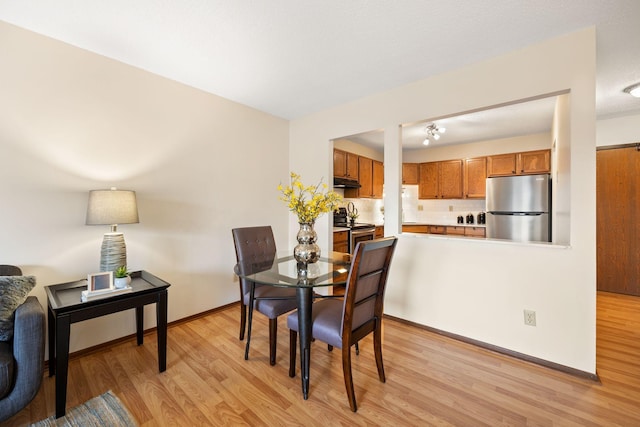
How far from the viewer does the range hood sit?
14.0ft

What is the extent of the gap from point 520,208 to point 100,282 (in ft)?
15.1

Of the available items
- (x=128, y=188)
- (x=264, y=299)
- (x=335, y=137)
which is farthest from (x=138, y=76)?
(x=264, y=299)

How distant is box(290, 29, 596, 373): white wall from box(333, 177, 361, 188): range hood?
1.24 metres

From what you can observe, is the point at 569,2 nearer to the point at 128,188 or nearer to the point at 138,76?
the point at 138,76

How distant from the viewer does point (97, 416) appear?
1.55 m

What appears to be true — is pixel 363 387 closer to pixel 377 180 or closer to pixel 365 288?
pixel 365 288

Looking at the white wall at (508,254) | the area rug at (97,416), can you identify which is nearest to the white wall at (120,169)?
the area rug at (97,416)

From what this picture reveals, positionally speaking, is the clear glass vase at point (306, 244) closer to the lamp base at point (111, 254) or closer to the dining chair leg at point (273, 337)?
the dining chair leg at point (273, 337)

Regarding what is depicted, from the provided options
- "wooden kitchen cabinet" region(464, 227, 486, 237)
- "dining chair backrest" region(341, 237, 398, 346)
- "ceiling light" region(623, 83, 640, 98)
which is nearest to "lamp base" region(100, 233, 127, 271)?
"dining chair backrest" region(341, 237, 398, 346)

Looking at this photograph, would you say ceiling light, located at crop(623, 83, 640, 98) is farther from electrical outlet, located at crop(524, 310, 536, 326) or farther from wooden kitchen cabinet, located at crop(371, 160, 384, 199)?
wooden kitchen cabinet, located at crop(371, 160, 384, 199)

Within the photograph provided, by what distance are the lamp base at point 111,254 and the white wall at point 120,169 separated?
0.32 metres

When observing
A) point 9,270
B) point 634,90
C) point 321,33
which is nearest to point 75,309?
point 9,270

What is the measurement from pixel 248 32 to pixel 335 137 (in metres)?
1.65

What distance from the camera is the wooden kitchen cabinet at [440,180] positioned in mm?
5094
